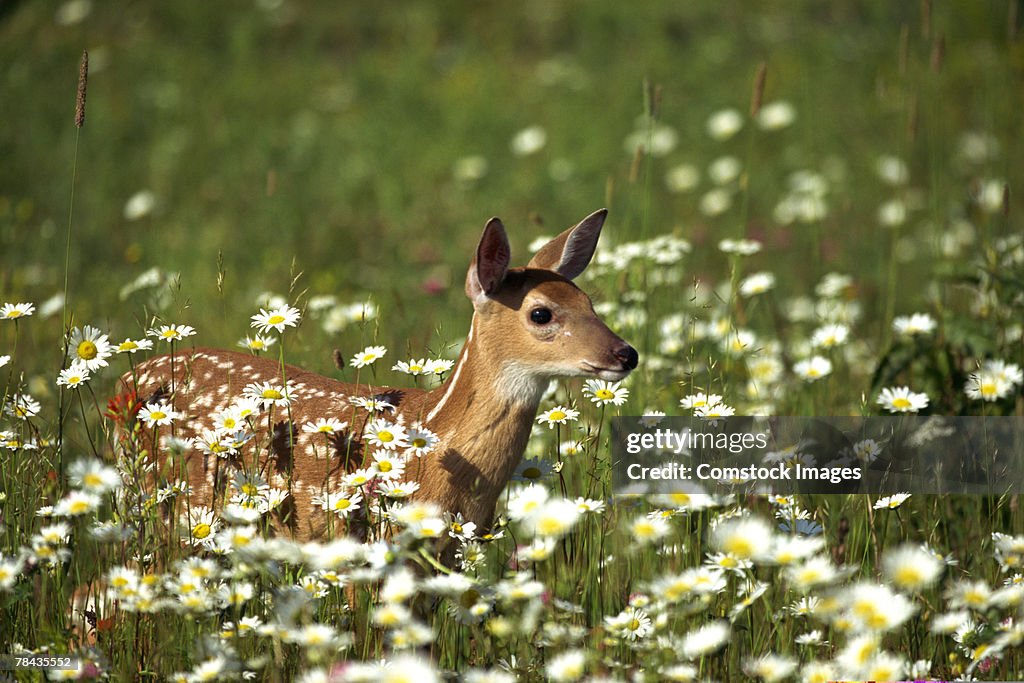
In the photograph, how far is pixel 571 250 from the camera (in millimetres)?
3676

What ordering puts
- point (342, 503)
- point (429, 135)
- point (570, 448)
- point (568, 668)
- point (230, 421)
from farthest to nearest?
point (429, 135)
point (570, 448)
point (230, 421)
point (342, 503)
point (568, 668)

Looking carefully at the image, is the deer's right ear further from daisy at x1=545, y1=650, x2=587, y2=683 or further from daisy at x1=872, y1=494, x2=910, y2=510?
daisy at x1=545, y1=650, x2=587, y2=683

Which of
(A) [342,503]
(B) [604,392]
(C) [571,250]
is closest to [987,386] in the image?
(B) [604,392]

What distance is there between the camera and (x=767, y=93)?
10.4m

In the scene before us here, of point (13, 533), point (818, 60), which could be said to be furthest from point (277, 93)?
point (13, 533)

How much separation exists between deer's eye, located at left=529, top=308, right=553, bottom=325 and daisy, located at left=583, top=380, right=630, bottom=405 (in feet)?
0.99

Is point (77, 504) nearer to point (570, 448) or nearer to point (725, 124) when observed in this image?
point (570, 448)

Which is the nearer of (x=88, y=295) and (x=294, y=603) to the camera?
(x=294, y=603)

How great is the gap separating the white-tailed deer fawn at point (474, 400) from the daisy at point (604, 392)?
162 millimetres

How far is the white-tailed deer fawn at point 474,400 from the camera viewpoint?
3303 mm

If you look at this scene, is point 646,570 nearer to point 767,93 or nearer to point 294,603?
point 294,603

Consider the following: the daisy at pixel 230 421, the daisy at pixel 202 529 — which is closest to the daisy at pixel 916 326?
the daisy at pixel 230 421

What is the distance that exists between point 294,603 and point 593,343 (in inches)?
53.0

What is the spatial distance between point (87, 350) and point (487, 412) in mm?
1202
